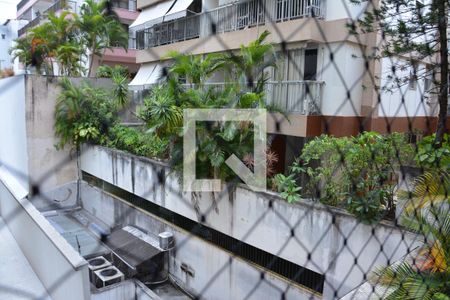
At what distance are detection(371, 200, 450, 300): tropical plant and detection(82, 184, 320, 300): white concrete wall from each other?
1.08m

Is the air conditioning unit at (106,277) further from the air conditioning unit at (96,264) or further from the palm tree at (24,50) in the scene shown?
the palm tree at (24,50)

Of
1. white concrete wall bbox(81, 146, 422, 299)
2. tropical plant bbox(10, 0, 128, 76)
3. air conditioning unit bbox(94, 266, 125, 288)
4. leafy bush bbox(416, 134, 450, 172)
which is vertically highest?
tropical plant bbox(10, 0, 128, 76)

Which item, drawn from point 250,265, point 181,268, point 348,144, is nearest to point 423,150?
Result: point 348,144

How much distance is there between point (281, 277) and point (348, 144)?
3.57ft

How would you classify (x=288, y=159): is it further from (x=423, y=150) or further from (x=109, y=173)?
(x=109, y=173)

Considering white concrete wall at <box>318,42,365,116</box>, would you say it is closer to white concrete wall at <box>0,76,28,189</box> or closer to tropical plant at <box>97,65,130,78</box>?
tropical plant at <box>97,65,130,78</box>

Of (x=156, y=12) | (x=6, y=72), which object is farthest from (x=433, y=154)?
(x=156, y=12)

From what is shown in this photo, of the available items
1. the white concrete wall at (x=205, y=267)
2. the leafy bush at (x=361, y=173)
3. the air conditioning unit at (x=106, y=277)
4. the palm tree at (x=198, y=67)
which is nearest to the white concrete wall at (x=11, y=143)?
the palm tree at (x=198, y=67)

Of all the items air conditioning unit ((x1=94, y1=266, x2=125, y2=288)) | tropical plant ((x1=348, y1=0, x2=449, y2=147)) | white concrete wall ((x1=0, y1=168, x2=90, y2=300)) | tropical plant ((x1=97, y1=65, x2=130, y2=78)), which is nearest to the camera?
tropical plant ((x1=97, y1=65, x2=130, y2=78))

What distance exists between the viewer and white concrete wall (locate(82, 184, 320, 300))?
253 centimetres

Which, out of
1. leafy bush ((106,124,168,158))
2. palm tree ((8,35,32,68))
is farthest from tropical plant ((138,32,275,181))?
palm tree ((8,35,32,68))

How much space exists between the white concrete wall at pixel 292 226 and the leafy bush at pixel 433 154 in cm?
35

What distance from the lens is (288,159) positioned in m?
2.83

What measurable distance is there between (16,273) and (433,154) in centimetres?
184
